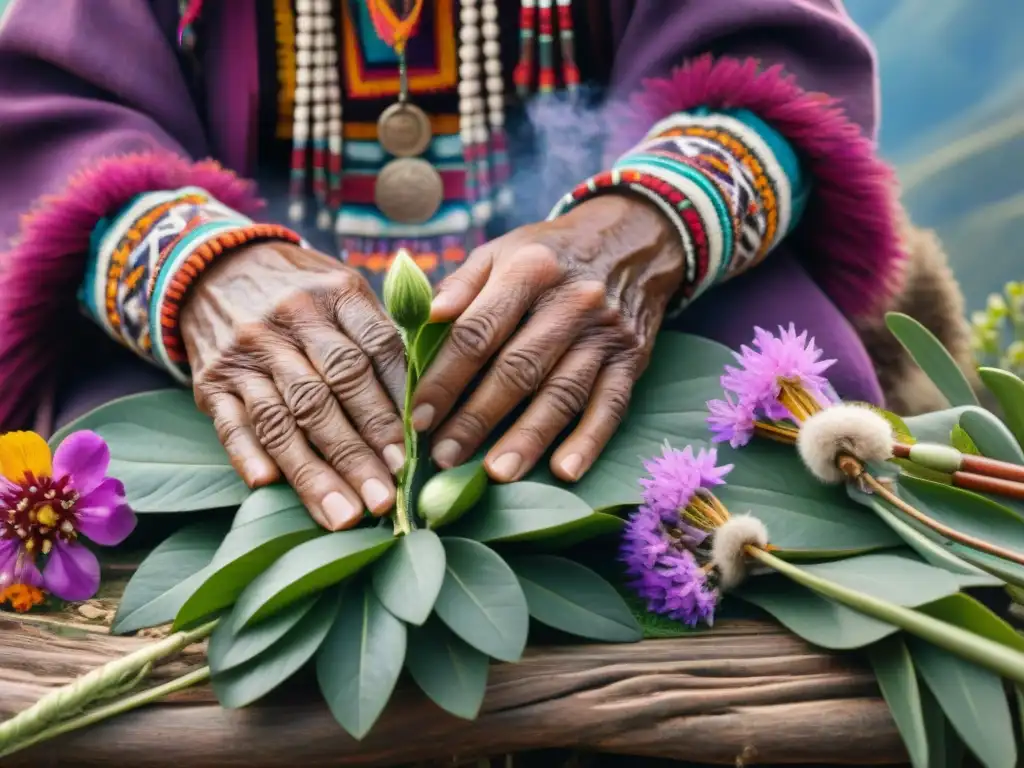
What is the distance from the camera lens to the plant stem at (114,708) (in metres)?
0.45

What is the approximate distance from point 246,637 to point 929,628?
0.31 meters

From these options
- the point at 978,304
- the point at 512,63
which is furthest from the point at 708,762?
the point at 978,304

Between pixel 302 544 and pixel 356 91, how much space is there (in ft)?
Result: 1.78

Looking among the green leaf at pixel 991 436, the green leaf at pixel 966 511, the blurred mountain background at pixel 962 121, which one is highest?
the green leaf at pixel 991 436

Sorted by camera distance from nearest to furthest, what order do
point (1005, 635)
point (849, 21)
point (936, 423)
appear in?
point (1005, 635) < point (936, 423) < point (849, 21)

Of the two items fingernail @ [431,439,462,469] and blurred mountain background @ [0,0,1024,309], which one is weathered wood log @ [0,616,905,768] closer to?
fingernail @ [431,439,462,469]

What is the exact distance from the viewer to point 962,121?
1.88 m

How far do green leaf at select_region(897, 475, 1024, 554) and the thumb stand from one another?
274 mm

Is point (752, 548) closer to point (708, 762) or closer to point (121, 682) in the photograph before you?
point (708, 762)

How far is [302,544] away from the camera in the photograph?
0.49 m

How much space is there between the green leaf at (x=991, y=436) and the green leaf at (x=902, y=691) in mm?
152

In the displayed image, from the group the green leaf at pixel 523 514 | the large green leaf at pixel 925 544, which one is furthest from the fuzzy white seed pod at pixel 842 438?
the green leaf at pixel 523 514

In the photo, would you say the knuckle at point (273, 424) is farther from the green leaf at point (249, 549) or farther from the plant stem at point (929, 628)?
the plant stem at point (929, 628)

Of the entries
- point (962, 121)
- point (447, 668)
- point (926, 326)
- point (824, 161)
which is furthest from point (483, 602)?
point (962, 121)
